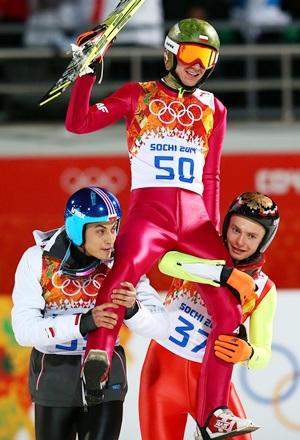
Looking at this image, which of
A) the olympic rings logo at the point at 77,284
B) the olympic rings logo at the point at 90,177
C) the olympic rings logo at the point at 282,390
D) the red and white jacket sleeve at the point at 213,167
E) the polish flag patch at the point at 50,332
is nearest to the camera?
the polish flag patch at the point at 50,332

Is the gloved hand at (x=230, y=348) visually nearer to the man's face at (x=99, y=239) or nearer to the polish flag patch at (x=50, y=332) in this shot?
the man's face at (x=99, y=239)

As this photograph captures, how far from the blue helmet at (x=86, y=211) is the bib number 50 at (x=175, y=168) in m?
0.36

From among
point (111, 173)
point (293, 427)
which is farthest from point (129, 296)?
point (111, 173)

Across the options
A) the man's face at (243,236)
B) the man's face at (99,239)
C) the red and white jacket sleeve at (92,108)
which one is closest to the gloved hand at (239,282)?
the man's face at (243,236)

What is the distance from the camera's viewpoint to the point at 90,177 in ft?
32.2

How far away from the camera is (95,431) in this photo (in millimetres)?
4984

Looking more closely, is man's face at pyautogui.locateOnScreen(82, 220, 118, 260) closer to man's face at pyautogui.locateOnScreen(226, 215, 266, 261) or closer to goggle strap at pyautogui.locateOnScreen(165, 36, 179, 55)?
man's face at pyautogui.locateOnScreen(226, 215, 266, 261)

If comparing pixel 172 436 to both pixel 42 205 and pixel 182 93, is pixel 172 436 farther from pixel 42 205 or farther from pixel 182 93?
pixel 42 205

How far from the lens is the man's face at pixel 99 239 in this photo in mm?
4914

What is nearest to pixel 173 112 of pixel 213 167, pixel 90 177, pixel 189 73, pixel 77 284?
pixel 189 73

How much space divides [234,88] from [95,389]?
215 inches

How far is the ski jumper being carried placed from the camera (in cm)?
519

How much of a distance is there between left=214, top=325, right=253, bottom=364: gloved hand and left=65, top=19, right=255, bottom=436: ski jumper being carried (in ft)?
0.12

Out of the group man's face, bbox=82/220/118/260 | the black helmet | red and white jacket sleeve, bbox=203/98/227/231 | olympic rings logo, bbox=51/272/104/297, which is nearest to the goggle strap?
red and white jacket sleeve, bbox=203/98/227/231
